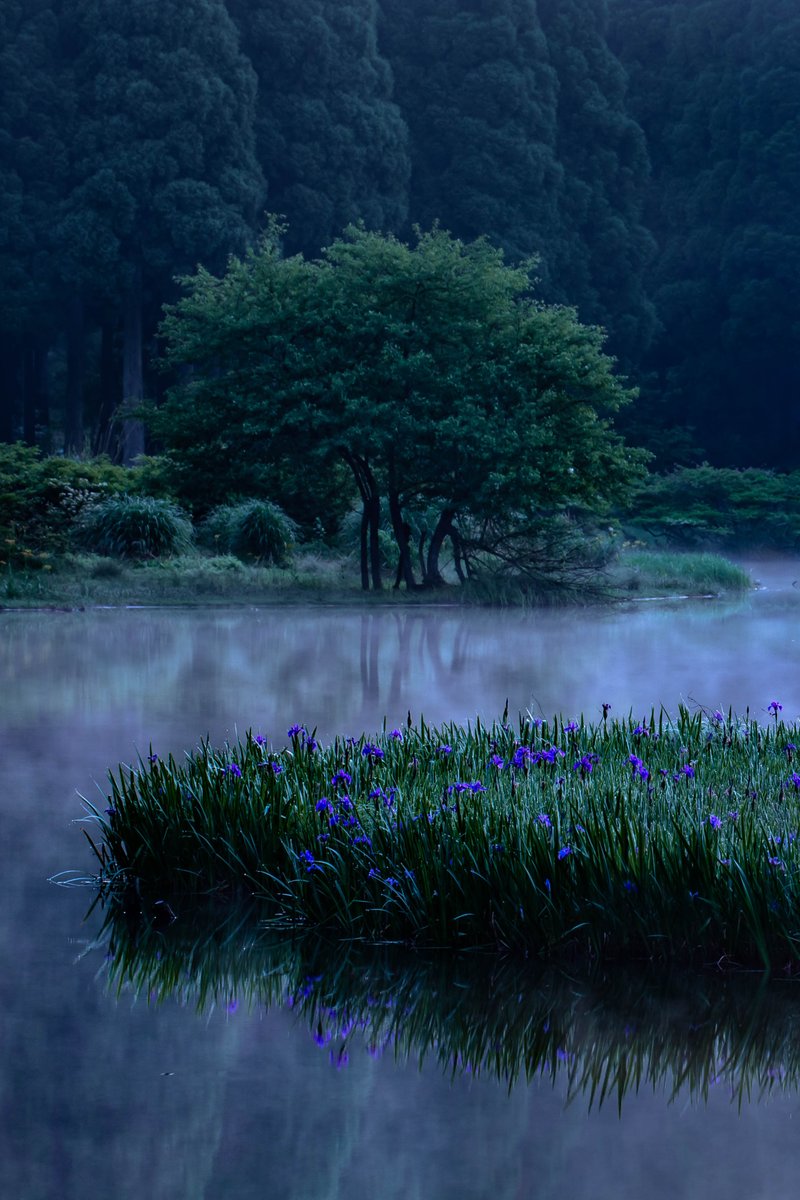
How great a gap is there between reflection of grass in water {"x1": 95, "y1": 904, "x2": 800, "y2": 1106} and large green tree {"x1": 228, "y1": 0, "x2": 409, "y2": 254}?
30.1 meters

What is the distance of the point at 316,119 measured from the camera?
110ft

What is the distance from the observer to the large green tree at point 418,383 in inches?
707

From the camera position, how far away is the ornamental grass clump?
13.2 ft

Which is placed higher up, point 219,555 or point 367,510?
point 367,510

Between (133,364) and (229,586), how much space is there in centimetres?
1507

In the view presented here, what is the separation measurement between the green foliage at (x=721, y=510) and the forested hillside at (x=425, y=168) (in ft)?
23.3

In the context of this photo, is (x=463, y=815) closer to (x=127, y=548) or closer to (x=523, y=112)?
(x=127, y=548)

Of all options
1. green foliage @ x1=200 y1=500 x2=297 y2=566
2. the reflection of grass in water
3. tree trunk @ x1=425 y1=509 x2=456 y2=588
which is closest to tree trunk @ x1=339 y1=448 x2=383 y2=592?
tree trunk @ x1=425 y1=509 x2=456 y2=588

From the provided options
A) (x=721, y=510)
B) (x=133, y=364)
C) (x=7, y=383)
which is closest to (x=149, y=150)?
(x=133, y=364)

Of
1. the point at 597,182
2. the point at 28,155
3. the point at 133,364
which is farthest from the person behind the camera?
the point at 597,182

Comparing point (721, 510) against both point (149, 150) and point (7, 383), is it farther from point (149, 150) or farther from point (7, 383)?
point (7, 383)

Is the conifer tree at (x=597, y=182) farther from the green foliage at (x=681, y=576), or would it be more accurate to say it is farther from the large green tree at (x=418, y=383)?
the large green tree at (x=418, y=383)

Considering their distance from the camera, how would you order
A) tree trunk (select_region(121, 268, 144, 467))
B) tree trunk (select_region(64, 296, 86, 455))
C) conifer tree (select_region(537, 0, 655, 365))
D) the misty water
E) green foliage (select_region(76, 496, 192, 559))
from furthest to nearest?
conifer tree (select_region(537, 0, 655, 365)) → tree trunk (select_region(64, 296, 86, 455)) → tree trunk (select_region(121, 268, 144, 467)) → green foliage (select_region(76, 496, 192, 559)) → the misty water

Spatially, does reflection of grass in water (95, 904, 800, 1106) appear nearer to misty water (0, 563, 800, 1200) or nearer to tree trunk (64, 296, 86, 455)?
misty water (0, 563, 800, 1200)
